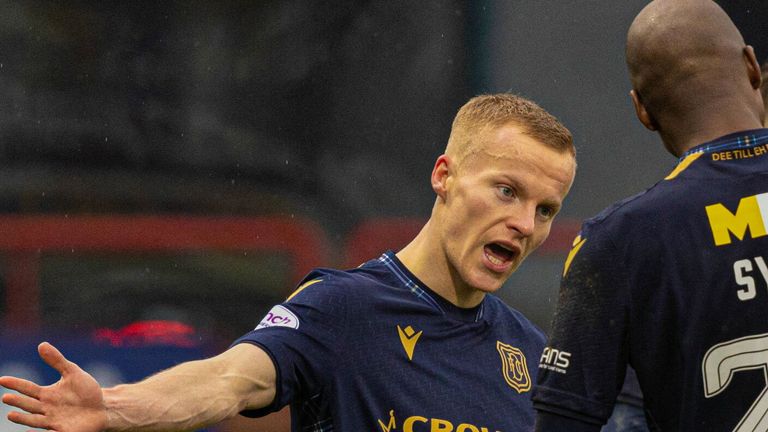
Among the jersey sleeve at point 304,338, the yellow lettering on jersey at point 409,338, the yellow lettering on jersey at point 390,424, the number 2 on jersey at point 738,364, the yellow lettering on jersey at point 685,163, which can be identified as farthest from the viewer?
the yellow lettering on jersey at point 409,338

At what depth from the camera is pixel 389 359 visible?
2.64m

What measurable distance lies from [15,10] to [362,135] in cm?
148

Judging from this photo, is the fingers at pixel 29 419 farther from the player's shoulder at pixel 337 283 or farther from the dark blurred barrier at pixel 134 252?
the dark blurred barrier at pixel 134 252

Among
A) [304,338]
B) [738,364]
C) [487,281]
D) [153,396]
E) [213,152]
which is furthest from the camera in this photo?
[213,152]

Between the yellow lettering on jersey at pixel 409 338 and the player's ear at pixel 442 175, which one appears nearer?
the yellow lettering on jersey at pixel 409 338

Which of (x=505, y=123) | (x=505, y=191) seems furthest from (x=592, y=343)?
(x=505, y=123)

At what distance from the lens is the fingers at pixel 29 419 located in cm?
195

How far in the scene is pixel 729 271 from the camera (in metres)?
1.79

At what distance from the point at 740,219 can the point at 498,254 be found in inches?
43.6

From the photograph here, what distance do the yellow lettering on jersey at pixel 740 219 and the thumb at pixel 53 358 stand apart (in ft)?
3.69

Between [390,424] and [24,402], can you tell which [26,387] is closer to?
[24,402]

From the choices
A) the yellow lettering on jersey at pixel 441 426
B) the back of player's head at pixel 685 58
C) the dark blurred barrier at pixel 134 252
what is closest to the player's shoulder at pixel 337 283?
the yellow lettering on jersey at pixel 441 426

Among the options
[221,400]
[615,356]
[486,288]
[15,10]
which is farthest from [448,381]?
[15,10]

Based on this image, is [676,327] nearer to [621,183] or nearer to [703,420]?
[703,420]
